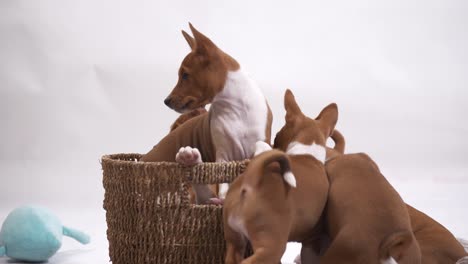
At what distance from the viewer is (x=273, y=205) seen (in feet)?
5.39

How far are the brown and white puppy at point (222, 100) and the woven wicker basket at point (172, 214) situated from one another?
220 millimetres

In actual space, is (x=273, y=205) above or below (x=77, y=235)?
above

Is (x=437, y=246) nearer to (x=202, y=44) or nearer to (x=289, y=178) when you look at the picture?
(x=289, y=178)

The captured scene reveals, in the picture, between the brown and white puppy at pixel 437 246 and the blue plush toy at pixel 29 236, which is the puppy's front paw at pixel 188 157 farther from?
the blue plush toy at pixel 29 236

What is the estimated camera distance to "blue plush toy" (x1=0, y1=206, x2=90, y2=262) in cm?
252

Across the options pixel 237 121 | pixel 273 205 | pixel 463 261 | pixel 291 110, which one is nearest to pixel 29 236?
pixel 237 121

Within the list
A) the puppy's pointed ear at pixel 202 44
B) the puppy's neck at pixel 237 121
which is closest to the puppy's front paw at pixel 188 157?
the puppy's neck at pixel 237 121

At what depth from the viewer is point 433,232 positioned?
6.86 ft

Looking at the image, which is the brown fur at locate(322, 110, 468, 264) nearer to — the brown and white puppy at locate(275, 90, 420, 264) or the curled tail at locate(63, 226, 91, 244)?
the brown and white puppy at locate(275, 90, 420, 264)

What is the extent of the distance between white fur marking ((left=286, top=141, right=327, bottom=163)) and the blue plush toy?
3.53ft

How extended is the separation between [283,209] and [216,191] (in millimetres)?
715

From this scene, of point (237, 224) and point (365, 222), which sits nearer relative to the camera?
point (237, 224)

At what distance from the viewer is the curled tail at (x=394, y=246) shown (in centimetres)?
174

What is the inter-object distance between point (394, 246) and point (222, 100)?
2.45ft
